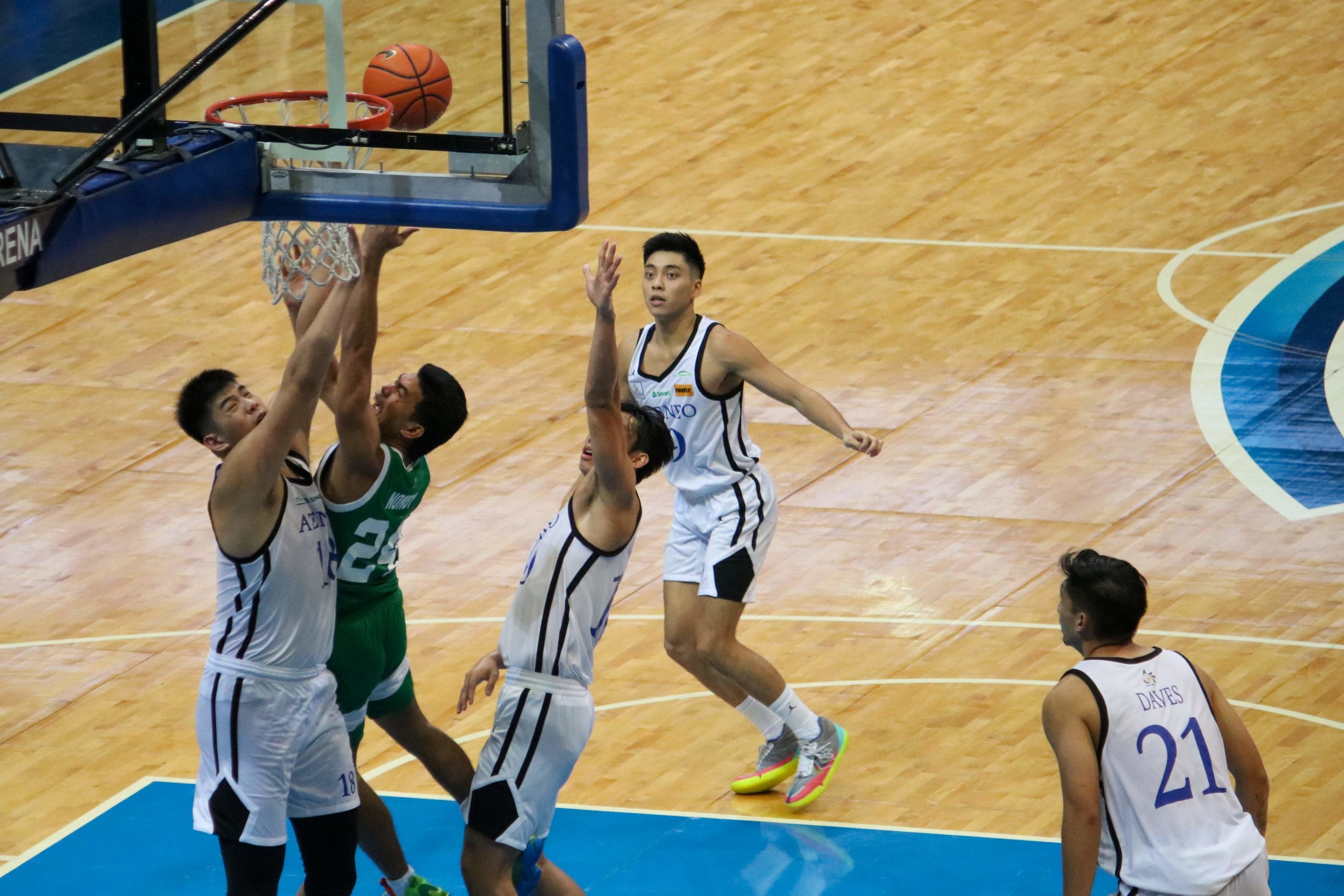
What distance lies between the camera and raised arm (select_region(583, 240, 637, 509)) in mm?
5723

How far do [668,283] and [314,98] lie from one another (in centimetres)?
234

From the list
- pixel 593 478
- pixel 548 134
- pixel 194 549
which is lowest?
pixel 194 549

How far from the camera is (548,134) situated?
18.4 feet

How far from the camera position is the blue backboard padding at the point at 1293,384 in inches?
449

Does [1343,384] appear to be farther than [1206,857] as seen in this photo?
Yes

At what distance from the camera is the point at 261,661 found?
592 centimetres

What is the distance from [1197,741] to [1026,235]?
9.76 meters

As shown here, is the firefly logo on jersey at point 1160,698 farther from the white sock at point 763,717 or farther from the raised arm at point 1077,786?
the white sock at point 763,717

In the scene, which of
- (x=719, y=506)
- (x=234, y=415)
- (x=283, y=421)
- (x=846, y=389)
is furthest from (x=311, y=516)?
(x=846, y=389)

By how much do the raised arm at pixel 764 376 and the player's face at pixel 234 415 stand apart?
240cm

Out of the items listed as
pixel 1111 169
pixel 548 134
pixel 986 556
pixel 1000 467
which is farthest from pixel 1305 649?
pixel 1111 169

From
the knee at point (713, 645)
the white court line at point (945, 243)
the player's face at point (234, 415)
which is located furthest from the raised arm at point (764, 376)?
the white court line at point (945, 243)

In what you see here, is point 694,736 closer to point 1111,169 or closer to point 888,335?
point 888,335

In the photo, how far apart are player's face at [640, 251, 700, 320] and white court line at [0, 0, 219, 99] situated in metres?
2.60
